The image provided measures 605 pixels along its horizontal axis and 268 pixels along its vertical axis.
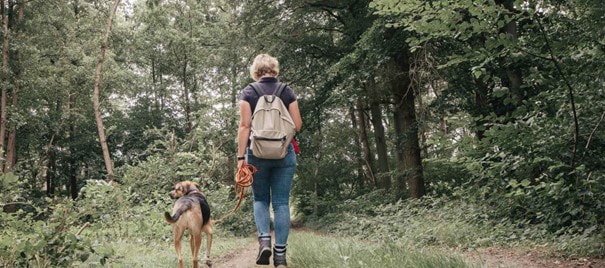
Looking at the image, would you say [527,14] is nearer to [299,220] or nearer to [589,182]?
[589,182]

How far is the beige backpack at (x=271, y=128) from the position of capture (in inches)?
151

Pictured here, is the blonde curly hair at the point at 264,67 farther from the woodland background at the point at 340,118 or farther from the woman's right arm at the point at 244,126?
the woodland background at the point at 340,118

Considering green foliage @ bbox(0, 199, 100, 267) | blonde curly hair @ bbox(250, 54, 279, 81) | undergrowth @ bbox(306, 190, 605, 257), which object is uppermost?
blonde curly hair @ bbox(250, 54, 279, 81)

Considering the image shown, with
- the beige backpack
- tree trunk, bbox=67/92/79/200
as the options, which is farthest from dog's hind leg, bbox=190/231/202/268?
tree trunk, bbox=67/92/79/200

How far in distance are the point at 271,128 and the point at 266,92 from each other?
404mm

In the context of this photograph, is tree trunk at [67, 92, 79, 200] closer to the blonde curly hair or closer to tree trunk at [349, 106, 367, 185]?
tree trunk at [349, 106, 367, 185]

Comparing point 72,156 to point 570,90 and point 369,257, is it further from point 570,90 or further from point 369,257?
point 570,90

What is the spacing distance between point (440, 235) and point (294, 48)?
32.7 ft

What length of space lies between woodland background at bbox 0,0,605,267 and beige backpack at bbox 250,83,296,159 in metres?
1.32

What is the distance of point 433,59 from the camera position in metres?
9.91

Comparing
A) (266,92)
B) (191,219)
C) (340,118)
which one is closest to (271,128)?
(266,92)

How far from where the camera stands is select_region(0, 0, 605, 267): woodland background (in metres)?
4.00

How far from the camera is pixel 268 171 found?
4078mm

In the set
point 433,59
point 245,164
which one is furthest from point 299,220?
point 245,164
